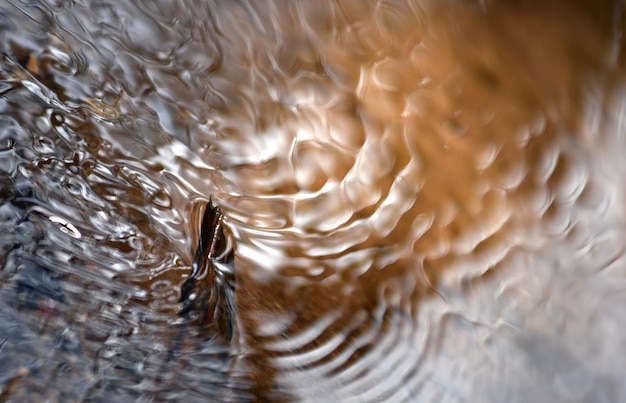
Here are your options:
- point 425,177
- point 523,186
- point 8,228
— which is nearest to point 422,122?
point 425,177

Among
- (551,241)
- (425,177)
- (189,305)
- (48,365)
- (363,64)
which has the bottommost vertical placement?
(48,365)

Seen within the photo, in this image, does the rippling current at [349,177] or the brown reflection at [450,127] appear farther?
the brown reflection at [450,127]

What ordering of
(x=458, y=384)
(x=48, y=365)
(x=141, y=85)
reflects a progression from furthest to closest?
1. (x=141, y=85)
2. (x=458, y=384)
3. (x=48, y=365)

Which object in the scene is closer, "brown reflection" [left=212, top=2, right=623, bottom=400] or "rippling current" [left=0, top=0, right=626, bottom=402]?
"rippling current" [left=0, top=0, right=626, bottom=402]

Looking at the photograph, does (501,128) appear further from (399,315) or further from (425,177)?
(399,315)

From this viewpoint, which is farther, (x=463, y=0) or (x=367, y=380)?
(x=463, y=0)

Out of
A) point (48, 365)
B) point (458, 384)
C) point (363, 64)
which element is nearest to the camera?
point (48, 365)

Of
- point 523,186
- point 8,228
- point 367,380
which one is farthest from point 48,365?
point 523,186

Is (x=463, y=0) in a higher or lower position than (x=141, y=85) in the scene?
higher
